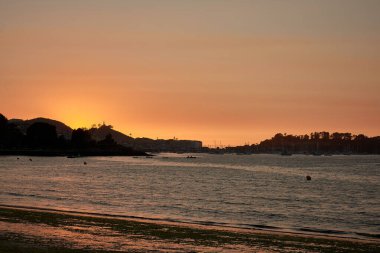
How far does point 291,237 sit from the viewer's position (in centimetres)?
3716

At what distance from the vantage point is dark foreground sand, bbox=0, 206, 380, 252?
1121 inches

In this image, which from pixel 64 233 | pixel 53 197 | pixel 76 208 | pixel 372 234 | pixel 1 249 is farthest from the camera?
pixel 53 197

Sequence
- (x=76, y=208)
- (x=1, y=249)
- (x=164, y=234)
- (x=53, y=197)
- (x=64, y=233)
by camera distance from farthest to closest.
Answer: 1. (x=53, y=197)
2. (x=76, y=208)
3. (x=164, y=234)
4. (x=64, y=233)
5. (x=1, y=249)

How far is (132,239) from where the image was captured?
32.1 meters

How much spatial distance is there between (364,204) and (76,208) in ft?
135

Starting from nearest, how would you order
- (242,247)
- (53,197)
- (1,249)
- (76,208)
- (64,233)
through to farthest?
1. (1,249)
2. (242,247)
3. (64,233)
4. (76,208)
5. (53,197)

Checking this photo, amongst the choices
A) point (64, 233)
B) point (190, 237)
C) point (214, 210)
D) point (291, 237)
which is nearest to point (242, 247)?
point (190, 237)

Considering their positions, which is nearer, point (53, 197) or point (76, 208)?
point (76, 208)

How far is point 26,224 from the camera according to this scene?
1469 inches

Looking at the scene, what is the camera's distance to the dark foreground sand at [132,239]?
28.5 m

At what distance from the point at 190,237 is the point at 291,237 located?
774 centimetres

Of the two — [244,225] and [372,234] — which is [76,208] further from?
[372,234]

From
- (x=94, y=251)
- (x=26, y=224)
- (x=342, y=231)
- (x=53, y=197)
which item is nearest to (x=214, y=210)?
(x=342, y=231)

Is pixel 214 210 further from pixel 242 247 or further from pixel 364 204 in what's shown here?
pixel 242 247
